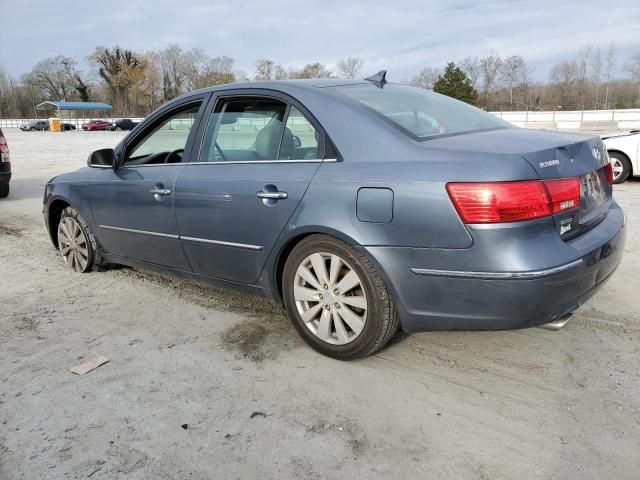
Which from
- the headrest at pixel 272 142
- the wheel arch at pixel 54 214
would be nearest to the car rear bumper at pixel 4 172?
the wheel arch at pixel 54 214

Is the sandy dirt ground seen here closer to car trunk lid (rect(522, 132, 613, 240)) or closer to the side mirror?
car trunk lid (rect(522, 132, 613, 240))

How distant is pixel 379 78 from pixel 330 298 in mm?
1643

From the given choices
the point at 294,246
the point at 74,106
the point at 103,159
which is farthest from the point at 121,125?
the point at 294,246

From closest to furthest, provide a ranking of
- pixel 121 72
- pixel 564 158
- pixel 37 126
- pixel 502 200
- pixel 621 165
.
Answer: pixel 502 200 < pixel 564 158 < pixel 621 165 < pixel 37 126 < pixel 121 72

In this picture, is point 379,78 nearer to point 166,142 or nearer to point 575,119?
point 166,142

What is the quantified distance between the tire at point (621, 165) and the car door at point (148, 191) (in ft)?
27.6

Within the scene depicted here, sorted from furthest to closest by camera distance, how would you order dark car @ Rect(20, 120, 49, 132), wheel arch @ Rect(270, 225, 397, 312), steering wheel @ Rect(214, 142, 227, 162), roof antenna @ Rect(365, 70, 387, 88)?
1. dark car @ Rect(20, 120, 49, 132)
2. roof antenna @ Rect(365, 70, 387, 88)
3. steering wheel @ Rect(214, 142, 227, 162)
4. wheel arch @ Rect(270, 225, 397, 312)

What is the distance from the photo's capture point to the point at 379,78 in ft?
12.2

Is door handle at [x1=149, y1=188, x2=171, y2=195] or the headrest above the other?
the headrest

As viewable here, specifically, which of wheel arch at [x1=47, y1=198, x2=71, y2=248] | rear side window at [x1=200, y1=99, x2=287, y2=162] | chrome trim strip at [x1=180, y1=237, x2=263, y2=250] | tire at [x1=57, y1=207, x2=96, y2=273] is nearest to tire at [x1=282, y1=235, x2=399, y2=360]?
chrome trim strip at [x1=180, y1=237, x2=263, y2=250]

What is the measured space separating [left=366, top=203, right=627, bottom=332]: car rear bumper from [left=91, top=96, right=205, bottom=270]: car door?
5.63ft

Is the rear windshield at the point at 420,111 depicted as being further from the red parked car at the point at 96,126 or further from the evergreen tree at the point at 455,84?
the red parked car at the point at 96,126

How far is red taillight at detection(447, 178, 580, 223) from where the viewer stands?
241 cm

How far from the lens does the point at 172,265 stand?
3914 mm
